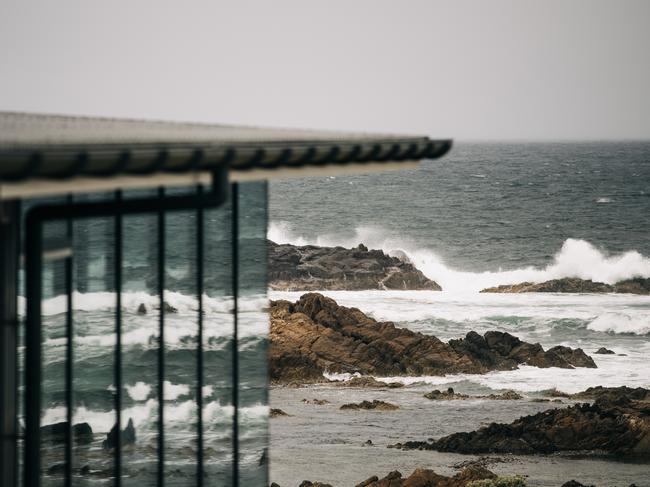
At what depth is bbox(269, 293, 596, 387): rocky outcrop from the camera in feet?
90.1

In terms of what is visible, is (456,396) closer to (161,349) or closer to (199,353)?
(199,353)

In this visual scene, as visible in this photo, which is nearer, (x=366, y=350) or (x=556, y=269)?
(x=366, y=350)

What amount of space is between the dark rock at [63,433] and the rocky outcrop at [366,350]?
20.4 metres

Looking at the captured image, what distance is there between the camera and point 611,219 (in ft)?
228

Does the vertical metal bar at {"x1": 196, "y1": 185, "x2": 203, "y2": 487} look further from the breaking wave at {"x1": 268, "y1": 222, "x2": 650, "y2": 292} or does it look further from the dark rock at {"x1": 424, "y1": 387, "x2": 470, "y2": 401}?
the breaking wave at {"x1": 268, "y1": 222, "x2": 650, "y2": 292}

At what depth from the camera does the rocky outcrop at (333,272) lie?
46.7 m

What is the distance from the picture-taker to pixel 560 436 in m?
20.6

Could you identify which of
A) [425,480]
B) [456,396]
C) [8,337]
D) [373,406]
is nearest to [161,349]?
[8,337]

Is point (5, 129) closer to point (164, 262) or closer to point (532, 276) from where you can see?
point (164, 262)

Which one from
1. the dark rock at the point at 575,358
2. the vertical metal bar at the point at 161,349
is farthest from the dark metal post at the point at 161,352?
the dark rock at the point at 575,358

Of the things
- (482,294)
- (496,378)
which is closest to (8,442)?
(496,378)

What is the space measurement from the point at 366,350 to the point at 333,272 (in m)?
19.0

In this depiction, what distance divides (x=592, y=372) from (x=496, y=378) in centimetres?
220

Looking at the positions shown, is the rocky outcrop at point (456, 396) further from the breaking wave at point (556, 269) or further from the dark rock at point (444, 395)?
the breaking wave at point (556, 269)
